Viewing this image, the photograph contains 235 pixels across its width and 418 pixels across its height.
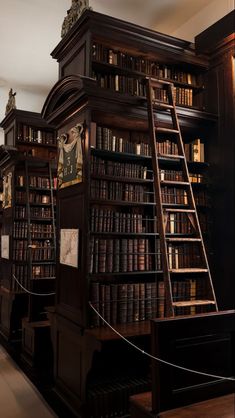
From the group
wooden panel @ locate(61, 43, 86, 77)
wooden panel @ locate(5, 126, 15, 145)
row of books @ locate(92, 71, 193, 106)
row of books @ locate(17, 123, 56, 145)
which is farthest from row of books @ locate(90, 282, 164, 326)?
wooden panel @ locate(5, 126, 15, 145)

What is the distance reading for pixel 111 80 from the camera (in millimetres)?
3428

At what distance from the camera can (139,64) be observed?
3.64m

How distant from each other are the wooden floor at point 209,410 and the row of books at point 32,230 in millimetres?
3345

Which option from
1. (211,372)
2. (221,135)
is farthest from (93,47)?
(211,372)

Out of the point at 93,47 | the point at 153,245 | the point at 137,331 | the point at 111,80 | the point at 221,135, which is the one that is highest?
the point at 93,47

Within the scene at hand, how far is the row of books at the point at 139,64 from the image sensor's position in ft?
11.1

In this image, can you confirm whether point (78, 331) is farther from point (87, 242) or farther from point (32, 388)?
point (32, 388)

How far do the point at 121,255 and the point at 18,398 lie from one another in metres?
1.64

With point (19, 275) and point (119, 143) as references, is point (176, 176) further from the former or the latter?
point (19, 275)

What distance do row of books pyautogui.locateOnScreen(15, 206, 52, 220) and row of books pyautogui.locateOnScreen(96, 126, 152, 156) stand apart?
209 cm

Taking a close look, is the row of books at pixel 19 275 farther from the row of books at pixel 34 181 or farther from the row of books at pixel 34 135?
the row of books at pixel 34 135

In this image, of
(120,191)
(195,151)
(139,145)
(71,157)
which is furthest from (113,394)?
(195,151)

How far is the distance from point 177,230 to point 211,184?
623 mm

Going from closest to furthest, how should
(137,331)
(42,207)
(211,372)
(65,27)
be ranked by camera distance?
1. (211,372)
2. (137,331)
3. (65,27)
4. (42,207)
